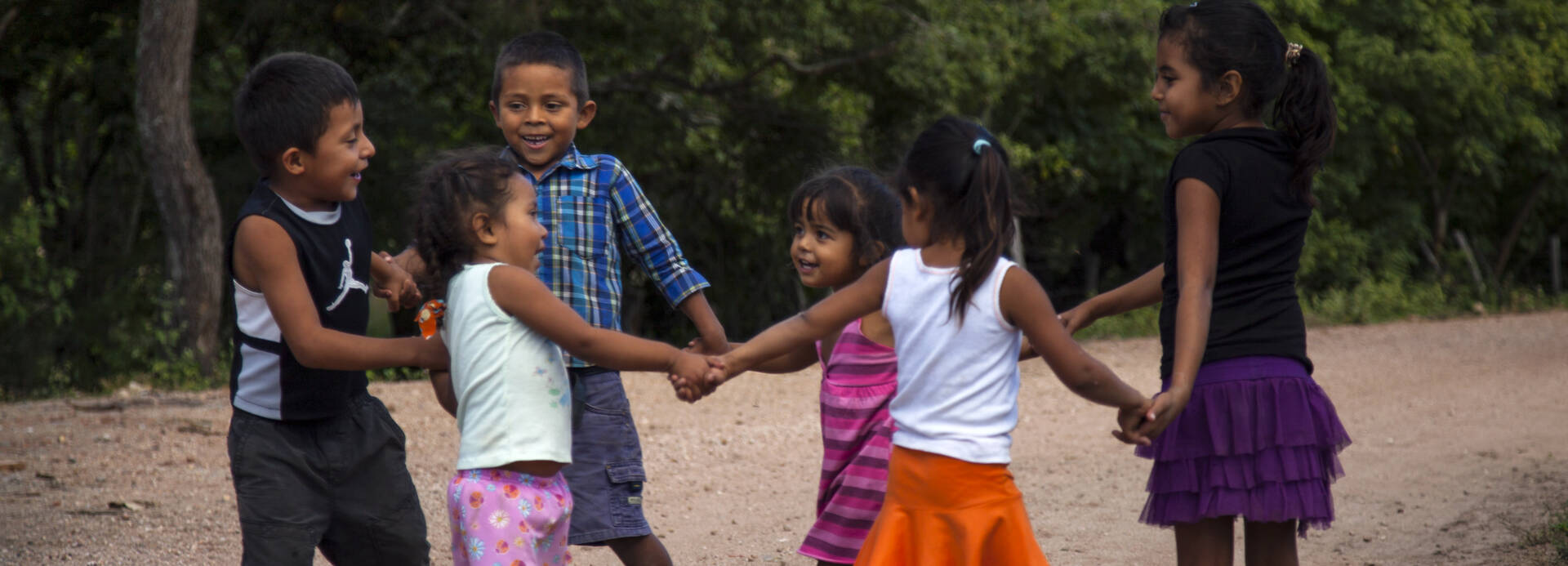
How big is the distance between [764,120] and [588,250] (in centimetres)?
1193

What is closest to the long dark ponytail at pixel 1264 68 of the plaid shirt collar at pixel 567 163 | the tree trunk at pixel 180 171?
the plaid shirt collar at pixel 567 163

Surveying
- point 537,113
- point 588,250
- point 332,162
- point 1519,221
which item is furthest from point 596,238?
point 1519,221

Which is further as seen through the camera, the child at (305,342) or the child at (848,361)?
the child at (848,361)

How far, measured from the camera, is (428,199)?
2.81 metres

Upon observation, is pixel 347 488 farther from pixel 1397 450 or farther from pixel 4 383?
pixel 4 383

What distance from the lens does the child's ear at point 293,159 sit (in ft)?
9.46

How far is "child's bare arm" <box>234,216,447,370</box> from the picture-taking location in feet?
9.03

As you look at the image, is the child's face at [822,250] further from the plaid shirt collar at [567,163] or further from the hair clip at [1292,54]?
the hair clip at [1292,54]

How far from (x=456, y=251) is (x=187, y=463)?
4.93 m

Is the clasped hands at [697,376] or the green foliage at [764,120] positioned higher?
the green foliage at [764,120]

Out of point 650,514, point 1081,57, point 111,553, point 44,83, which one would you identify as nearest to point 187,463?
point 111,553

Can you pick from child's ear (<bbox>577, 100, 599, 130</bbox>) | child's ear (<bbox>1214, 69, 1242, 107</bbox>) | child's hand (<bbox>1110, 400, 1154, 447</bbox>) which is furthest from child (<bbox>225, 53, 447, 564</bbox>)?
child's ear (<bbox>1214, 69, 1242, 107</bbox>)

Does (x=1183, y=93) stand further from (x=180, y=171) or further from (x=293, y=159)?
(x=180, y=171)

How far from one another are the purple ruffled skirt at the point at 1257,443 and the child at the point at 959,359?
23cm
